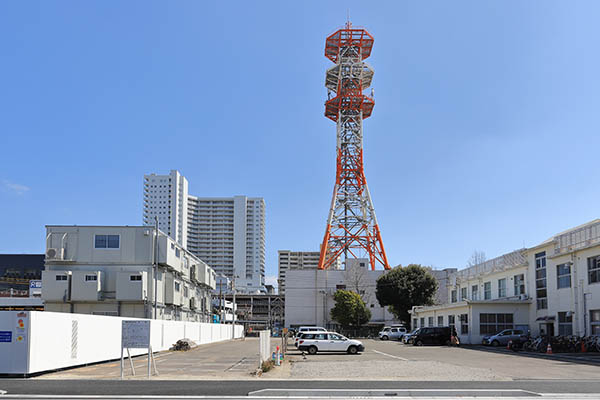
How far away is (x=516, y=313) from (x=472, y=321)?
327 centimetres

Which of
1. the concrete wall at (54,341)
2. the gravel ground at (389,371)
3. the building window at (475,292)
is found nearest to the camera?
the gravel ground at (389,371)

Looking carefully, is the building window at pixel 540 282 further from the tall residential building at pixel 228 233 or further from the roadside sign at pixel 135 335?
the tall residential building at pixel 228 233

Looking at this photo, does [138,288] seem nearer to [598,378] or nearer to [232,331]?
[232,331]

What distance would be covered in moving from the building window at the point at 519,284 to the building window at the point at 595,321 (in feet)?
34.9

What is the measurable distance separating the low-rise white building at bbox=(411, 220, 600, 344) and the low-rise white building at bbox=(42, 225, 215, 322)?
25.0 m

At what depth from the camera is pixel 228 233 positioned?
622 feet

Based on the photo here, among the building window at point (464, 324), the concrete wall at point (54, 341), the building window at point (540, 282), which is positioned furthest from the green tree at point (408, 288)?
the concrete wall at point (54, 341)

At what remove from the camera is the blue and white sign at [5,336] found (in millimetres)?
19859

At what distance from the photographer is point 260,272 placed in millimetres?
189250

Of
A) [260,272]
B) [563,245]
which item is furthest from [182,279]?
[260,272]

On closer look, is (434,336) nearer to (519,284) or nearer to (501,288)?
(519,284)

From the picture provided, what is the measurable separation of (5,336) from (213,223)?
559 feet

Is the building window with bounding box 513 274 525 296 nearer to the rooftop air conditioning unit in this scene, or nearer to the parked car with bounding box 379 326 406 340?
the parked car with bounding box 379 326 406 340

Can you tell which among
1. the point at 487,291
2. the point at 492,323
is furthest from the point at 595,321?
the point at 487,291
